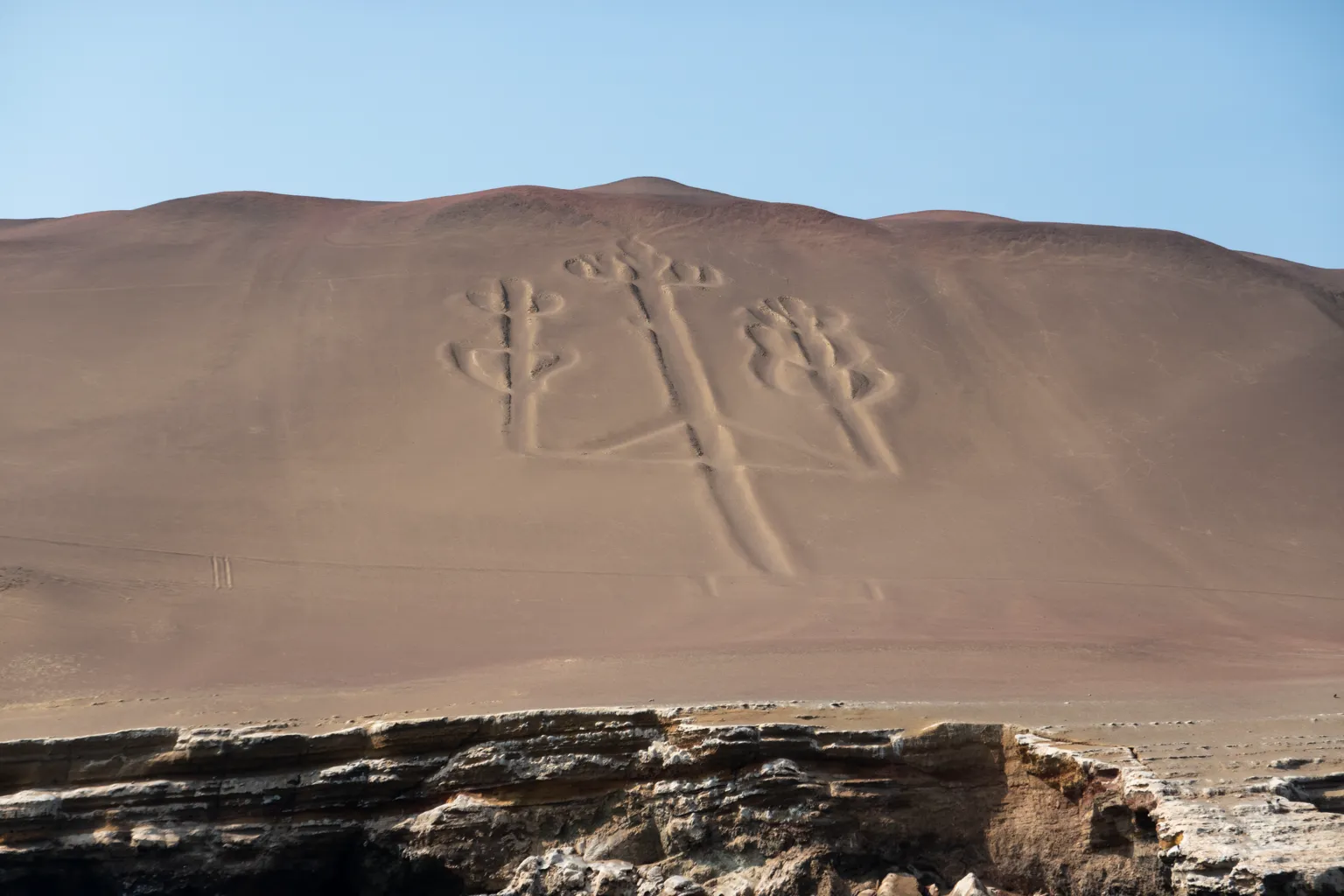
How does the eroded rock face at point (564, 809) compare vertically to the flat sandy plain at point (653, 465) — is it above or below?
below

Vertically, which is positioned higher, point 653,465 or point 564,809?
point 653,465

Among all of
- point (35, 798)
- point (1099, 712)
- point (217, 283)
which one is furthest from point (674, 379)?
point (35, 798)

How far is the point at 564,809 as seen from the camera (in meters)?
7.03

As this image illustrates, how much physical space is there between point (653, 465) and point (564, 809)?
1133 centimetres

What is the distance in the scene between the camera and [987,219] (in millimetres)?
29828

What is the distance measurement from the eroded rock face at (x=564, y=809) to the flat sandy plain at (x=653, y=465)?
1437mm

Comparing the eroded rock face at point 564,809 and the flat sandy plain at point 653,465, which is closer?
the eroded rock face at point 564,809

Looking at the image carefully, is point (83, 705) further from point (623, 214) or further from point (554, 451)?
point (623, 214)

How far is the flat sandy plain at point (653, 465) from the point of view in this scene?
1170 cm

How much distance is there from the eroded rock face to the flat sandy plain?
1437 mm

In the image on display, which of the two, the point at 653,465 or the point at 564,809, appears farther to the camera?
the point at 653,465

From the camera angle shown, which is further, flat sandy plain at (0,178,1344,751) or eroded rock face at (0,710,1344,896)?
flat sandy plain at (0,178,1344,751)

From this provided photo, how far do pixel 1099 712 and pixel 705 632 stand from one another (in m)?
5.42

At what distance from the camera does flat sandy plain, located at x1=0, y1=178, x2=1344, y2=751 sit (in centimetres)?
1170
